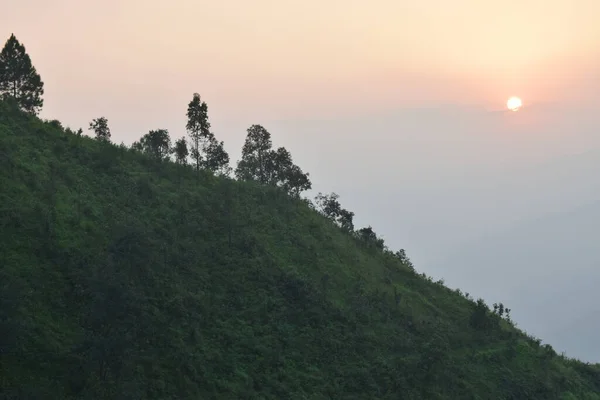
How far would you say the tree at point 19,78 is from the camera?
176 ft

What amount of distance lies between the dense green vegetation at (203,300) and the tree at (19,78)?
17.8 feet

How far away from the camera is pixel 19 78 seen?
5512 centimetres

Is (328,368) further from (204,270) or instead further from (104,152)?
(104,152)

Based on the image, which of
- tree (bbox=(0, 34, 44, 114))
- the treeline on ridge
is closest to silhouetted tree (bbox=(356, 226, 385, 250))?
the treeline on ridge

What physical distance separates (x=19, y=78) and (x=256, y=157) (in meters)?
29.4

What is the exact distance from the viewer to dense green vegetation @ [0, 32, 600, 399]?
26.9m

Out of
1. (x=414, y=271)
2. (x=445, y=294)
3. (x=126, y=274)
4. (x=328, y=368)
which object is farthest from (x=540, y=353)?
(x=126, y=274)

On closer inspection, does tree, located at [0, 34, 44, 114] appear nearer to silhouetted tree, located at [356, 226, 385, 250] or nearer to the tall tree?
the tall tree

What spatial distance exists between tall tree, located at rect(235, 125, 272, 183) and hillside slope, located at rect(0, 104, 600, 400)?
10732 millimetres

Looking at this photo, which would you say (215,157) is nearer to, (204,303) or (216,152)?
(216,152)

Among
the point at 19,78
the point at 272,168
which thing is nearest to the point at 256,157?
the point at 272,168

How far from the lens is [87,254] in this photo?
3397 centimetres

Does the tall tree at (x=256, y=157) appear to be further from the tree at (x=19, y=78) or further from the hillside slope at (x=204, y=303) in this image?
the tree at (x=19, y=78)

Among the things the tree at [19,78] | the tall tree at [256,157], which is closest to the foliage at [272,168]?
the tall tree at [256,157]
